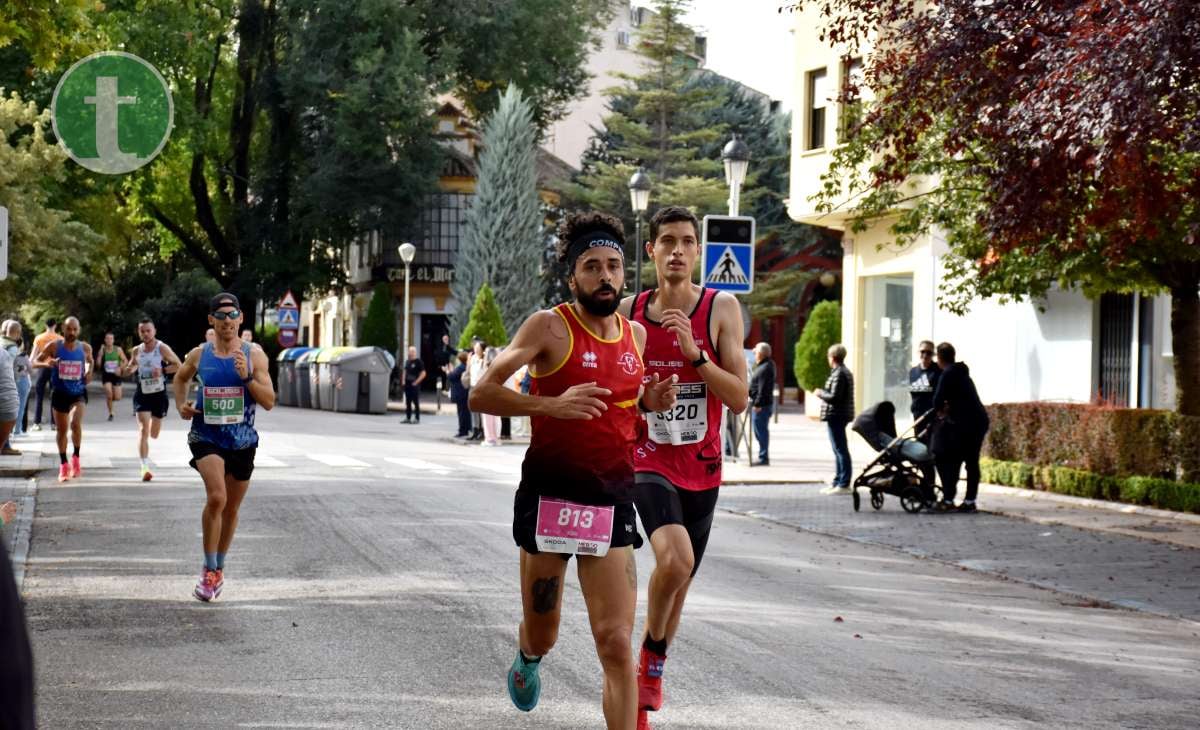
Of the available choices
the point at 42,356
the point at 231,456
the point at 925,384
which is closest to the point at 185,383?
the point at 231,456

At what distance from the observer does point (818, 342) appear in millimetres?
43125

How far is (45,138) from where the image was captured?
4431 cm

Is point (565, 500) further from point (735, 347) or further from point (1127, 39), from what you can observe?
point (1127, 39)

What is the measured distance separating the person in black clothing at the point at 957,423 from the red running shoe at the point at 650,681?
1133cm

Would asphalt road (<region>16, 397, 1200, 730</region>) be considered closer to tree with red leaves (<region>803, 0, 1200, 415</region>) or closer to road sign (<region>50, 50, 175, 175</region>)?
tree with red leaves (<region>803, 0, 1200, 415</region>)

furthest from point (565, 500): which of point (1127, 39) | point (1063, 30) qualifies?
point (1063, 30)

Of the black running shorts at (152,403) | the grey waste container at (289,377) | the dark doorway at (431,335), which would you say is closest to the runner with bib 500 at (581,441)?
the black running shorts at (152,403)

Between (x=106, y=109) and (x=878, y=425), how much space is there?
11.2 m

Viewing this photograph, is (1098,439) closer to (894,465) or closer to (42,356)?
(894,465)

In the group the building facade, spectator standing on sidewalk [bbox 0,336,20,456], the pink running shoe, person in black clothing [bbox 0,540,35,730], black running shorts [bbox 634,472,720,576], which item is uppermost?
the building facade

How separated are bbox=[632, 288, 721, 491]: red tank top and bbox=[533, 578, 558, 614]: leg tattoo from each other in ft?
3.66

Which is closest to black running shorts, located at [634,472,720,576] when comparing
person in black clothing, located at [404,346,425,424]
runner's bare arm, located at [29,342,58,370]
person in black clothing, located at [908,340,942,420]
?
person in black clothing, located at [908,340,942,420]

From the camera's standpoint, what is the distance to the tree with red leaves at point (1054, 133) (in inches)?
435

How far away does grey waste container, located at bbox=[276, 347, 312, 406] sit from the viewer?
4400 centimetres
